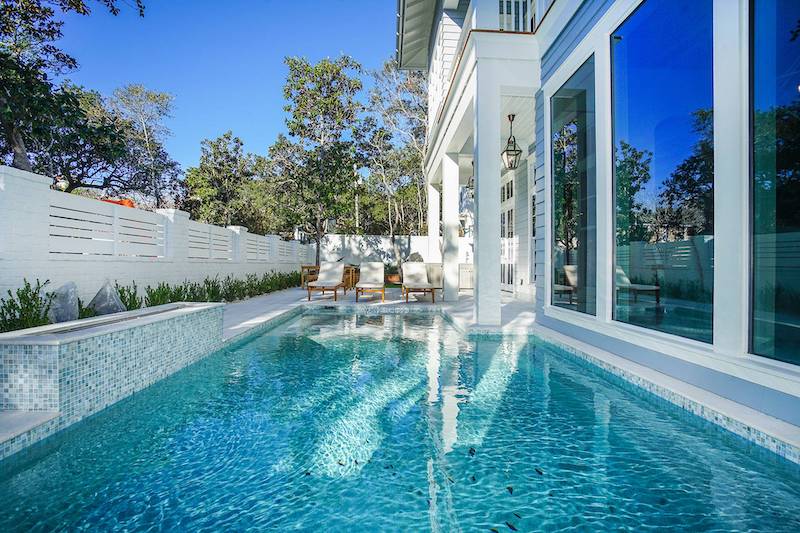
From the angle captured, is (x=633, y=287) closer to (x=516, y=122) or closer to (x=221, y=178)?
(x=516, y=122)

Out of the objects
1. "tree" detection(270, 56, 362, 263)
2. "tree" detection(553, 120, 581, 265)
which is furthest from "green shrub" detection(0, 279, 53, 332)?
"tree" detection(270, 56, 362, 263)

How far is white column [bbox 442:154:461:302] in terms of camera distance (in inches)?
387

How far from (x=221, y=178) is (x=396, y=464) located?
20.8 metres

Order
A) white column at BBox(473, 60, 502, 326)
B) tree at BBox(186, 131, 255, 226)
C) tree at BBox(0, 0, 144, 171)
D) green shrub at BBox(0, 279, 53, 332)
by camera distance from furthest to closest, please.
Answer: tree at BBox(186, 131, 255, 226)
white column at BBox(473, 60, 502, 326)
tree at BBox(0, 0, 144, 171)
green shrub at BBox(0, 279, 53, 332)

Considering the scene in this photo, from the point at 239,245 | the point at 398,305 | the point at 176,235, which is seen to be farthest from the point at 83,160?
the point at 398,305

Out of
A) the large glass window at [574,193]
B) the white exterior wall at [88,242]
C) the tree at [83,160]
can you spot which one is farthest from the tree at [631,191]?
the tree at [83,160]

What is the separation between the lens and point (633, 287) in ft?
13.3

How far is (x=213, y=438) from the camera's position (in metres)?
2.84

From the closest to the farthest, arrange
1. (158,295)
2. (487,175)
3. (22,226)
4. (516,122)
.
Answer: (22,226) < (487,175) < (158,295) < (516,122)

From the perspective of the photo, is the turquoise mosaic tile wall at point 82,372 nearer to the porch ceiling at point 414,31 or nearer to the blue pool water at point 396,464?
the blue pool water at point 396,464

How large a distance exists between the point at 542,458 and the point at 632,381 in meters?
1.71

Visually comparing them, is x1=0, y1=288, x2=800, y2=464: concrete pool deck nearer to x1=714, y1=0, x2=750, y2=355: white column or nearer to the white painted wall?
x1=714, y1=0, x2=750, y2=355: white column

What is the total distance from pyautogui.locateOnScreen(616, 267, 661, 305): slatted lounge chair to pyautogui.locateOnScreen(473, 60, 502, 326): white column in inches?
78.9

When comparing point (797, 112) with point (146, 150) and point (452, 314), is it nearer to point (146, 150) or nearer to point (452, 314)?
point (452, 314)
